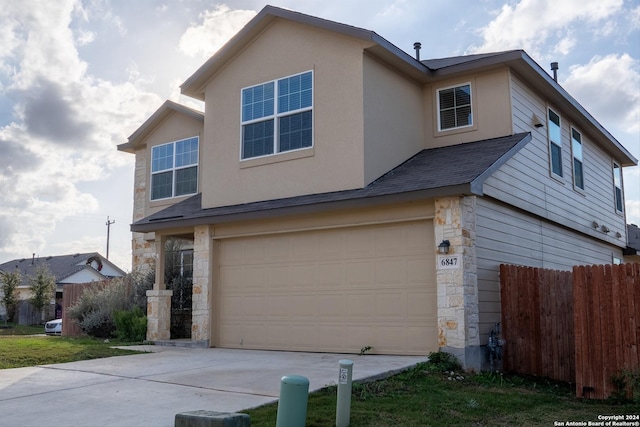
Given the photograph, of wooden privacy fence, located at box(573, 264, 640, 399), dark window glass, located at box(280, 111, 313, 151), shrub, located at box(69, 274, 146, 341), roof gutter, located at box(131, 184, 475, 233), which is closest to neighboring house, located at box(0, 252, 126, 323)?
shrub, located at box(69, 274, 146, 341)

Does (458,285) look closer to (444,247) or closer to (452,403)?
(444,247)

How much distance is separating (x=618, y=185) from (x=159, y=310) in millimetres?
15655

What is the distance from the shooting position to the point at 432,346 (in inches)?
435

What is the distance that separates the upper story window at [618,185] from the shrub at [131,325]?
15.4 metres

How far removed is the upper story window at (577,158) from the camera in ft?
56.0

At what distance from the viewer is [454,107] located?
14273mm

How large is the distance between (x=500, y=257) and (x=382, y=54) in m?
4.76

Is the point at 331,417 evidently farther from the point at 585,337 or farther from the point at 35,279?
the point at 35,279

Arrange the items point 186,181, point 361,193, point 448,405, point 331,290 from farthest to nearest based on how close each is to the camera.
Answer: point 186,181, point 331,290, point 361,193, point 448,405

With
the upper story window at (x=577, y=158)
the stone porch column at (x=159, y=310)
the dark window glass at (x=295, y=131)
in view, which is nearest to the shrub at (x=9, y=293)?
the stone porch column at (x=159, y=310)

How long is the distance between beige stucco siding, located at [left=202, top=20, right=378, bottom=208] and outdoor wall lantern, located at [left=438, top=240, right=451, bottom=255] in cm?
231

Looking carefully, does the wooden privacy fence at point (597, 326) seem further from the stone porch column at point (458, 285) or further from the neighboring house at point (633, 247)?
the neighboring house at point (633, 247)

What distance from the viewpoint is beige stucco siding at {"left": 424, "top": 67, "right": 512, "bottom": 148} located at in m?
13.5

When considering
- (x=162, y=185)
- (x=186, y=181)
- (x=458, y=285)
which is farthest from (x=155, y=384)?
(x=162, y=185)
